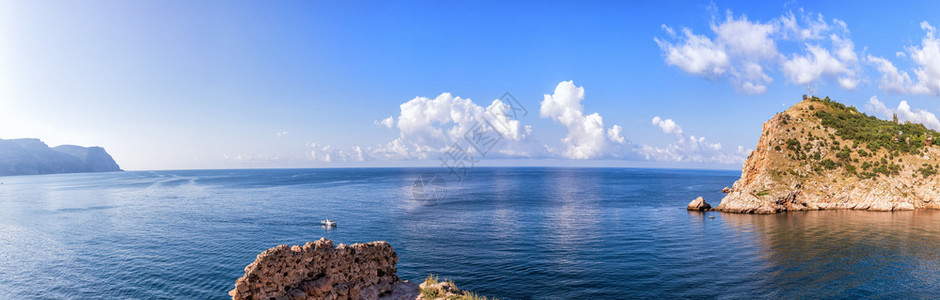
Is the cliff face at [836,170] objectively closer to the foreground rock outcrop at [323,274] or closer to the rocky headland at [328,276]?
the rocky headland at [328,276]

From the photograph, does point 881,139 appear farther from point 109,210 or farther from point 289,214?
point 109,210

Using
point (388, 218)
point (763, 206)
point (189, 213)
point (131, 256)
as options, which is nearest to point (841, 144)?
point (763, 206)

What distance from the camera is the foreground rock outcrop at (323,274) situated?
2027 centimetres

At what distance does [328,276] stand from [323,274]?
0.38 metres

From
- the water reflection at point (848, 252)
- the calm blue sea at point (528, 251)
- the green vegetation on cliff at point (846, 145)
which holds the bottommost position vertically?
the calm blue sea at point (528, 251)

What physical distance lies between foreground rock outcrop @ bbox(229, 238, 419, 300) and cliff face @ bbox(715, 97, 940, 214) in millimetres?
81644

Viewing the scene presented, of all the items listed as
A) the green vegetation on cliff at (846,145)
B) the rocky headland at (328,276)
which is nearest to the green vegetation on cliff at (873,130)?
the green vegetation on cliff at (846,145)

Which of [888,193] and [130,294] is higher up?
[888,193]

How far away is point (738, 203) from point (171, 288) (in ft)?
310

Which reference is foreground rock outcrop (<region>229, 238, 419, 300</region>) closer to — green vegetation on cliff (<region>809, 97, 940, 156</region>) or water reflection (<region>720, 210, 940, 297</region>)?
water reflection (<region>720, 210, 940, 297</region>)

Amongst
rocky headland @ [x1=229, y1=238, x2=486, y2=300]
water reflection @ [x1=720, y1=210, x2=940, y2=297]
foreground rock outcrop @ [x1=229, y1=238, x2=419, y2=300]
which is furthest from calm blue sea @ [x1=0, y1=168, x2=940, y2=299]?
foreground rock outcrop @ [x1=229, y1=238, x2=419, y2=300]

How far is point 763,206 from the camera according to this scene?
255 ft

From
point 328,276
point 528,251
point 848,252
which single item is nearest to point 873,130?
point 848,252

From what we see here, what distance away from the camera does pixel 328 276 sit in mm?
22250
